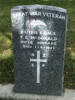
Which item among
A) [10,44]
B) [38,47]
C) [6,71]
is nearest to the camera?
[38,47]

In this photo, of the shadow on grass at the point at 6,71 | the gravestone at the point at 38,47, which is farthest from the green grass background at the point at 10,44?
the gravestone at the point at 38,47

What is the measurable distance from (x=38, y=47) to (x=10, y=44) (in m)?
2.21

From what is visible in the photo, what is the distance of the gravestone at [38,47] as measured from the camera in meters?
3.17

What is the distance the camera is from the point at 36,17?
10.4ft

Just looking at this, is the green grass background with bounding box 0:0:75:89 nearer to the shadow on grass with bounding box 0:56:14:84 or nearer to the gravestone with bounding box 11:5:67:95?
the shadow on grass with bounding box 0:56:14:84

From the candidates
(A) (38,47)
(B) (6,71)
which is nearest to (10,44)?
(B) (6,71)

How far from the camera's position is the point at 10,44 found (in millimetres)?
5496

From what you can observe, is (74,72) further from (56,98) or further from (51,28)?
(51,28)

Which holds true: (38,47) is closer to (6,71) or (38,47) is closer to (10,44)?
(6,71)

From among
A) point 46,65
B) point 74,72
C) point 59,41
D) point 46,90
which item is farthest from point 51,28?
point 74,72

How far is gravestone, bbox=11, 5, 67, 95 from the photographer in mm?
3166

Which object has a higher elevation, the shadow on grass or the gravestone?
the gravestone

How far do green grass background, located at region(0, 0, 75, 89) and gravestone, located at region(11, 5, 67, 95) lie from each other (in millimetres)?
504

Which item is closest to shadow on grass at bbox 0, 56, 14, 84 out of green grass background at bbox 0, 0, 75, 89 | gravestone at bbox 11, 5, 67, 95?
green grass background at bbox 0, 0, 75, 89
